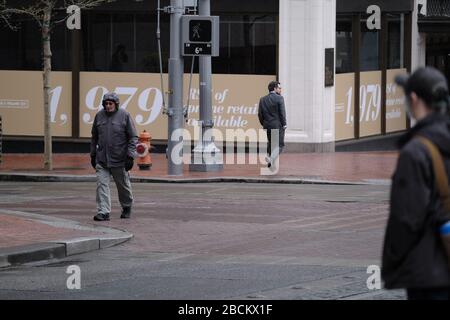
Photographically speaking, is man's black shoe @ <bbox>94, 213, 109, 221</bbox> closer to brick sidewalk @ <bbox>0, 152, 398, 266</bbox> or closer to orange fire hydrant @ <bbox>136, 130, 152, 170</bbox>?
brick sidewalk @ <bbox>0, 152, 398, 266</bbox>

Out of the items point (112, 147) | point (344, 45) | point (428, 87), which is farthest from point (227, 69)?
point (428, 87)

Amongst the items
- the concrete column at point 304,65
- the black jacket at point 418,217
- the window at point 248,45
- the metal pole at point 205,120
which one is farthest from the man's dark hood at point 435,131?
the window at point 248,45

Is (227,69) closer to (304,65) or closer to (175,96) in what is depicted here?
(304,65)

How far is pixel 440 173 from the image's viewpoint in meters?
5.17

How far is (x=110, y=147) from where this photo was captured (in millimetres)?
14477

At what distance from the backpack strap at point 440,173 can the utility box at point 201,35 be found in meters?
16.0

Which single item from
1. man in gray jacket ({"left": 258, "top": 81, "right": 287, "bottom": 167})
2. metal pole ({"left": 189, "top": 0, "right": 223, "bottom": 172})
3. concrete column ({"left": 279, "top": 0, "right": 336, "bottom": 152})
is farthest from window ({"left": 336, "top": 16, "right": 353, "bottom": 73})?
metal pole ({"left": 189, "top": 0, "right": 223, "bottom": 172})

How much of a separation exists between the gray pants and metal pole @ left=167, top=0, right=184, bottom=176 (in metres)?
6.49

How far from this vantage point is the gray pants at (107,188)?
47.5 ft

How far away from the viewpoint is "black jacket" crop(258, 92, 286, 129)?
71.8 feet

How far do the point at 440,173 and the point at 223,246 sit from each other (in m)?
7.23

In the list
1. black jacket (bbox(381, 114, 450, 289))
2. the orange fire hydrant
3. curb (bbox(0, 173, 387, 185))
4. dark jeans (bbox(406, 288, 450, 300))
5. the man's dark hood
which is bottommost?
curb (bbox(0, 173, 387, 185))

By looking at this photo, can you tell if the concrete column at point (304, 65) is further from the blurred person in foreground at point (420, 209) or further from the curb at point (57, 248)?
the blurred person in foreground at point (420, 209)

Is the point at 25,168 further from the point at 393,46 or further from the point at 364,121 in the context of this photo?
the point at 393,46
